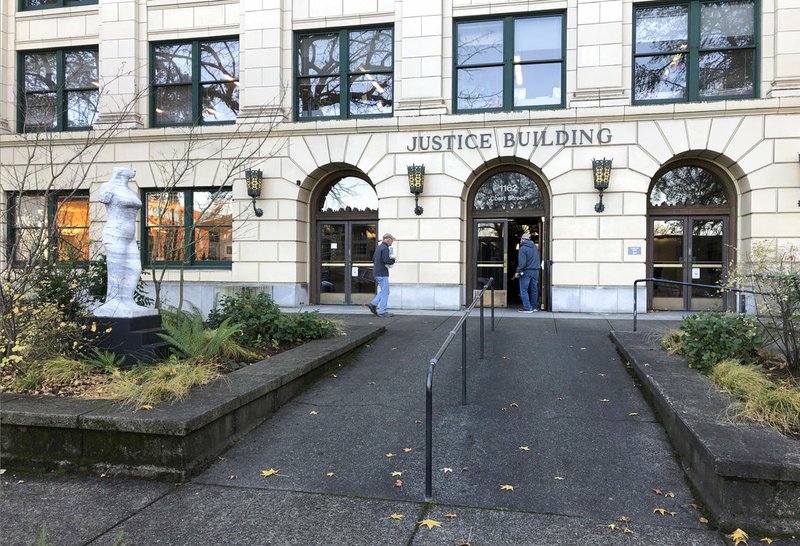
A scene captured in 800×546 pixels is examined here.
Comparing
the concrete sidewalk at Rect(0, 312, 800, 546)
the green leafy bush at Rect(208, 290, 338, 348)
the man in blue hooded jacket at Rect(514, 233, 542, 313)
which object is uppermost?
the man in blue hooded jacket at Rect(514, 233, 542, 313)

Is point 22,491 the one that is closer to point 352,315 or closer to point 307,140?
point 352,315

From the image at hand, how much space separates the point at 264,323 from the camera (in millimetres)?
7754

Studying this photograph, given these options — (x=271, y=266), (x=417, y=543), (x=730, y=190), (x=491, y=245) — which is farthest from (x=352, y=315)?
(x=730, y=190)

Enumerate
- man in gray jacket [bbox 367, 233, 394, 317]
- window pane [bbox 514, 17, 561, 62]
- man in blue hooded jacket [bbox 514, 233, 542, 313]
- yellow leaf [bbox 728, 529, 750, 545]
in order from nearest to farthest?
yellow leaf [bbox 728, 529, 750, 545] < man in gray jacket [bbox 367, 233, 394, 317] < man in blue hooded jacket [bbox 514, 233, 542, 313] < window pane [bbox 514, 17, 561, 62]

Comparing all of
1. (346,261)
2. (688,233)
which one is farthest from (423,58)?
(688,233)

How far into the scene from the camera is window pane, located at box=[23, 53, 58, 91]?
1580 cm

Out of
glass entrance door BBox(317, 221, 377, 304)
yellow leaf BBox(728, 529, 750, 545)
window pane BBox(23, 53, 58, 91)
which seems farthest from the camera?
window pane BBox(23, 53, 58, 91)

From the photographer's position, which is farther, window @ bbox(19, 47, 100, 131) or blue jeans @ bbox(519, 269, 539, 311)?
window @ bbox(19, 47, 100, 131)

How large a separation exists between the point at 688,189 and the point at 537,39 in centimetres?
542

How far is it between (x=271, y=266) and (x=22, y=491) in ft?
34.3

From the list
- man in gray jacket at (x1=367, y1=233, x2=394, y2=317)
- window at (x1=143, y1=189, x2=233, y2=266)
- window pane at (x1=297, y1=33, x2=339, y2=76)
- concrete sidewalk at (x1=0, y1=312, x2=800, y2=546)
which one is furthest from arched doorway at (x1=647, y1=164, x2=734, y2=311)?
window at (x1=143, y1=189, x2=233, y2=266)

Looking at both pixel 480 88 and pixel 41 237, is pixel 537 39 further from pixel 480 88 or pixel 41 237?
pixel 41 237

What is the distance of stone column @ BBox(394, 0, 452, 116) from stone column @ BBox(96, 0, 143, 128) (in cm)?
760

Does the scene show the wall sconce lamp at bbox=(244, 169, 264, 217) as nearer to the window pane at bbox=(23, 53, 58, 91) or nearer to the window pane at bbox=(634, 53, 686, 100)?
the window pane at bbox=(23, 53, 58, 91)
